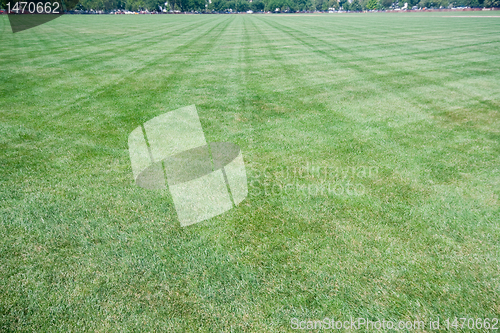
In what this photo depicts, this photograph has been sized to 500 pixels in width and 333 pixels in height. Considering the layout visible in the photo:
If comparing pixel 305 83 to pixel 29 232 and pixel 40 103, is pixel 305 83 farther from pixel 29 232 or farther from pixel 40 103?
pixel 29 232

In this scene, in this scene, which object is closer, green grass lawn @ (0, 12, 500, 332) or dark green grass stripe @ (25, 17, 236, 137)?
green grass lawn @ (0, 12, 500, 332)

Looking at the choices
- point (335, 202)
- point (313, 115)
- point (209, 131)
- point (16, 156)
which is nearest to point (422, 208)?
point (335, 202)

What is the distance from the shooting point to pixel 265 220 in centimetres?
351

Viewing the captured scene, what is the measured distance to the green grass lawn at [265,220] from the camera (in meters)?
2.48

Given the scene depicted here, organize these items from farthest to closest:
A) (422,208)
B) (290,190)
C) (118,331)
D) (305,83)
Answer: (305,83), (290,190), (422,208), (118,331)

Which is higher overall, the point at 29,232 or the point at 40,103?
the point at 40,103

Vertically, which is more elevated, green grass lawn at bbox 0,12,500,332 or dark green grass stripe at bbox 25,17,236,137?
dark green grass stripe at bbox 25,17,236,137

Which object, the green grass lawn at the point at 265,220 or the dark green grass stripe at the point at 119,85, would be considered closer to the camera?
the green grass lawn at the point at 265,220

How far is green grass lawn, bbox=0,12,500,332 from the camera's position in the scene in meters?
2.48

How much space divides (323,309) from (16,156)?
18.1 ft

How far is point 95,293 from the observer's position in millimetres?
2559

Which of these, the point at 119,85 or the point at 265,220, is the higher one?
the point at 119,85

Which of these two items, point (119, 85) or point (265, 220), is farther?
point (119, 85)

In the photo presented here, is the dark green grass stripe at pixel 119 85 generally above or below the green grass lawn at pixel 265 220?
above
